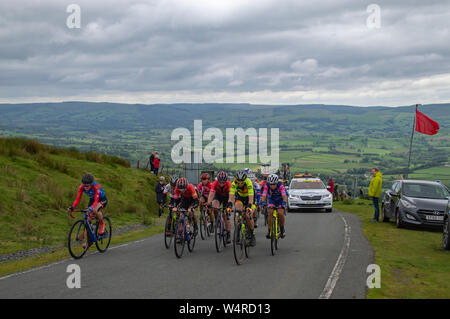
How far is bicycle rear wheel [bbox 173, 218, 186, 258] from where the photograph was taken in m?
12.3

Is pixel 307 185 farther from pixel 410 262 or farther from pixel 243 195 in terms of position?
pixel 410 262

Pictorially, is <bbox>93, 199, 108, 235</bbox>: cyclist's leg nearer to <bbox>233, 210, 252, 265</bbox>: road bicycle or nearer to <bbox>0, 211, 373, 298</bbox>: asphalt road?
<bbox>0, 211, 373, 298</bbox>: asphalt road

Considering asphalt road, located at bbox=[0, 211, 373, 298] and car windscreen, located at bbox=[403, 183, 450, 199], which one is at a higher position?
car windscreen, located at bbox=[403, 183, 450, 199]

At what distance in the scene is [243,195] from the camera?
1299 centimetres

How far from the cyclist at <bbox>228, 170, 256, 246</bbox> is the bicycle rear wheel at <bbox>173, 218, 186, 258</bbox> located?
4.58ft

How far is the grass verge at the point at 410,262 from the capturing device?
8701 mm

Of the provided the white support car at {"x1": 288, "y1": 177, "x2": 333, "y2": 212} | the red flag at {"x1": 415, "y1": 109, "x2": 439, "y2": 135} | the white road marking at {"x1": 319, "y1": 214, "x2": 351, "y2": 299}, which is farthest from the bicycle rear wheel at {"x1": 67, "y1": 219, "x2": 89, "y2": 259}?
the red flag at {"x1": 415, "y1": 109, "x2": 439, "y2": 135}

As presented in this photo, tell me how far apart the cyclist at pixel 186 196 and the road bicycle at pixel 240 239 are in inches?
74.1

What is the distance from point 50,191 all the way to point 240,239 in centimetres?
1373

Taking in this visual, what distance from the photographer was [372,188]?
21.5 meters

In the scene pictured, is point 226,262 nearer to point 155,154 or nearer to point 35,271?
point 35,271

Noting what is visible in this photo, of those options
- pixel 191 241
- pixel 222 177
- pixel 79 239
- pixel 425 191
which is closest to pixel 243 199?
pixel 222 177

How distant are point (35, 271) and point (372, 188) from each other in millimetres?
14525
